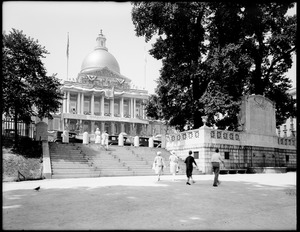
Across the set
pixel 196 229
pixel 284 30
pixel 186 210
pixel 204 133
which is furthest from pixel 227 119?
pixel 196 229

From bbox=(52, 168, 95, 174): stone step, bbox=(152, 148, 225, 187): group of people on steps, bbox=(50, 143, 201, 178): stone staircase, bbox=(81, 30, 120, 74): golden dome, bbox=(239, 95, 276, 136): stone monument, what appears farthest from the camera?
bbox=(81, 30, 120, 74): golden dome

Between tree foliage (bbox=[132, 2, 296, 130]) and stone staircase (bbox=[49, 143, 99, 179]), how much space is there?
33.8 ft

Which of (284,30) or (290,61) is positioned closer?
(284,30)

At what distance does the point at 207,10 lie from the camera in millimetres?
28047

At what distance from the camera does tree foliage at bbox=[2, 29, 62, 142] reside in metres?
→ 20.4

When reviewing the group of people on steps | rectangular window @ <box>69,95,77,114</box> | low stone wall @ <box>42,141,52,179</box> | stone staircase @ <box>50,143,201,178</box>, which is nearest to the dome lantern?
rectangular window @ <box>69,95,77,114</box>

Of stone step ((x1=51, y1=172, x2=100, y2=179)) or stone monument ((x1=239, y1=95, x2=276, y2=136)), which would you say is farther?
stone monument ((x1=239, y1=95, x2=276, y2=136))

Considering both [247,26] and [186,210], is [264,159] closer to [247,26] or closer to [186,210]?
[247,26]

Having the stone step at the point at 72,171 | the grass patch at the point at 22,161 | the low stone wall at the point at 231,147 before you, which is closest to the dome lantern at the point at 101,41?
the low stone wall at the point at 231,147

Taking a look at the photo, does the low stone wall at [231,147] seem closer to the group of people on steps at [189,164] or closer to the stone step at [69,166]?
the group of people on steps at [189,164]

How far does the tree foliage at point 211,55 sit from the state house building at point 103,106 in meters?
47.6

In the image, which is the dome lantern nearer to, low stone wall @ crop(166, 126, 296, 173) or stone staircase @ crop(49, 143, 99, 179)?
low stone wall @ crop(166, 126, 296, 173)

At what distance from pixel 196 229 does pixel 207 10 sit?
2599cm

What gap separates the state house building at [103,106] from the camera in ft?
247
